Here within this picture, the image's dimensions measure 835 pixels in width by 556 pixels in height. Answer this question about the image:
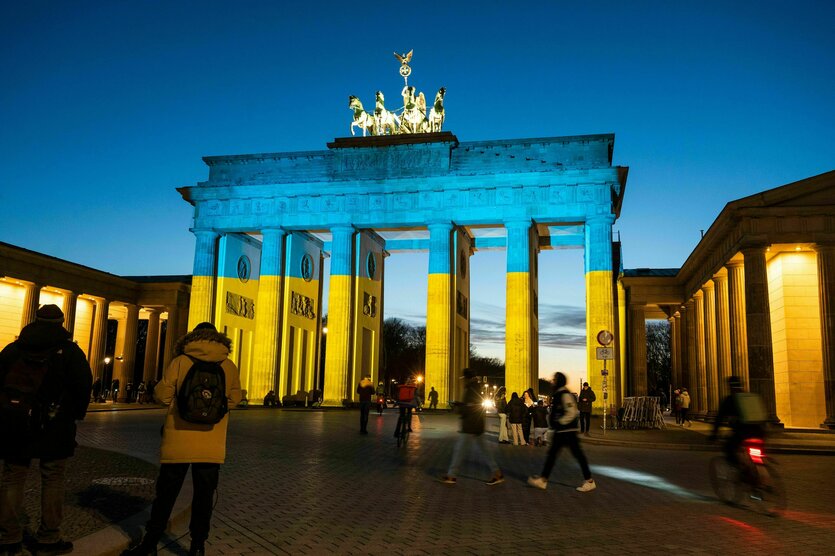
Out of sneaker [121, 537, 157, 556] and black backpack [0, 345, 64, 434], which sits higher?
black backpack [0, 345, 64, 434]

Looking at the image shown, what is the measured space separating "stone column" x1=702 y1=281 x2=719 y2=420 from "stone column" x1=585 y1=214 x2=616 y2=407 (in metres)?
5.45

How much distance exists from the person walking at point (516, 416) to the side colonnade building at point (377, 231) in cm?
2311

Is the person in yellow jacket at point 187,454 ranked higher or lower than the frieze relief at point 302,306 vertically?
lower

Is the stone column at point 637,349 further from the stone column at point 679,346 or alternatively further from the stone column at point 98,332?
the stone column at point 98,332

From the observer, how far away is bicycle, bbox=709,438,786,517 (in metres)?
9.20

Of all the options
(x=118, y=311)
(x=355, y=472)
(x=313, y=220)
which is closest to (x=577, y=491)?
(x=355, y=472)

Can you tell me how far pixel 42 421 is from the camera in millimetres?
5711

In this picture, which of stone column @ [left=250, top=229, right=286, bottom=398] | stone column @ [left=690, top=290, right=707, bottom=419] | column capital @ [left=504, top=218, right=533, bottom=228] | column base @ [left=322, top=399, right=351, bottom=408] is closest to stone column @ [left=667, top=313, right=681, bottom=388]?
stone column @ [left=690, top=290, right=707, bottom=419]

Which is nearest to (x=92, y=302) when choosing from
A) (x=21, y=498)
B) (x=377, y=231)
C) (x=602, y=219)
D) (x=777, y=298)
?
(x=377, y=231)

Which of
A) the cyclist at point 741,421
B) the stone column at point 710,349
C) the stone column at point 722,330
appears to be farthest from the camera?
the stone column at point 710,349

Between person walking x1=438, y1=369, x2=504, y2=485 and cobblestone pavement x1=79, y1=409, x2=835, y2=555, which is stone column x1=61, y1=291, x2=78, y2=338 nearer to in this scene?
cobblestone pavement x1=79, y1=409, x2=835, y2=555

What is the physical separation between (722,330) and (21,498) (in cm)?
3233

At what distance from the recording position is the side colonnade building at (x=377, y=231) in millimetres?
43750

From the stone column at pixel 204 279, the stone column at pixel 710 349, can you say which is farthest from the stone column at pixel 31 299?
the stone column at pixel 710 349
